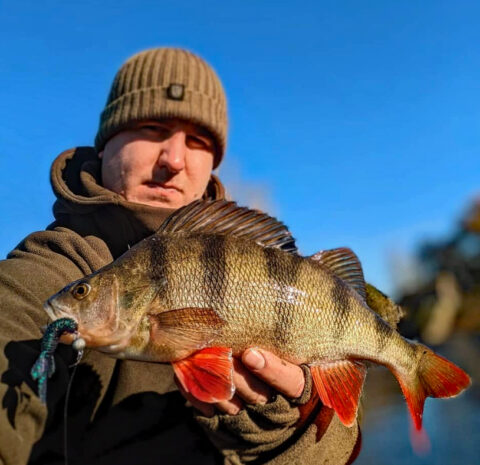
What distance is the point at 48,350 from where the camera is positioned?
5.56 feet

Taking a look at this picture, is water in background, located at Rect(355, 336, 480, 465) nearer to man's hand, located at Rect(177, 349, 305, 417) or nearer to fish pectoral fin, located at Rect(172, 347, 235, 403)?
man's hand, located at Rect(177, 349, 305, 417)

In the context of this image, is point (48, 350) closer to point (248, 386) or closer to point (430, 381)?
point (248, 386)

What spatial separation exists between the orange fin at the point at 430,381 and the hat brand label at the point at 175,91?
2.16 metres

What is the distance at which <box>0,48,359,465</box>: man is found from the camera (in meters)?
1.94

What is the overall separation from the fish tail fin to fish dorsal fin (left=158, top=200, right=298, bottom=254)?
844 mm

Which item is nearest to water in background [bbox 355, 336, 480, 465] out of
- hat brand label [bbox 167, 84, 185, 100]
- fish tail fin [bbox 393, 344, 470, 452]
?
fish tail fin [bbox 393, 344, 470, 452]

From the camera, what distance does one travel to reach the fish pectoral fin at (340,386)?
2109 mm

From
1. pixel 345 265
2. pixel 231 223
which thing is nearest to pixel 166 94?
pixel 231 223

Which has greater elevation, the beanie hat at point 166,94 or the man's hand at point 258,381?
the beanie hat at point 166,94

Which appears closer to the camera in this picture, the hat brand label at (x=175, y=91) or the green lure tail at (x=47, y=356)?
the green lure tail at (x=47, y=356)

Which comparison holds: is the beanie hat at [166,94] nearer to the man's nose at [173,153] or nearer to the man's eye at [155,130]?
the man's eye at [155,130]

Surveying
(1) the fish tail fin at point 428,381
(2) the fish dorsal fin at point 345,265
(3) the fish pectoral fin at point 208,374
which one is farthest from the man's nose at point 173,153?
(1) the fish tail fin at point 428,381

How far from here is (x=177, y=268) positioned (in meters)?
1.93

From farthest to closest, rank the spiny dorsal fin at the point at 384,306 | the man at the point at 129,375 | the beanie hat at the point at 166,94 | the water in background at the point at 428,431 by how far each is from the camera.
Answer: the water in background at the point at 428,431, the beanie hat at the point at 166,94, the spiny dorsal fin at the point at 384,306, the man at the point at 129,375
